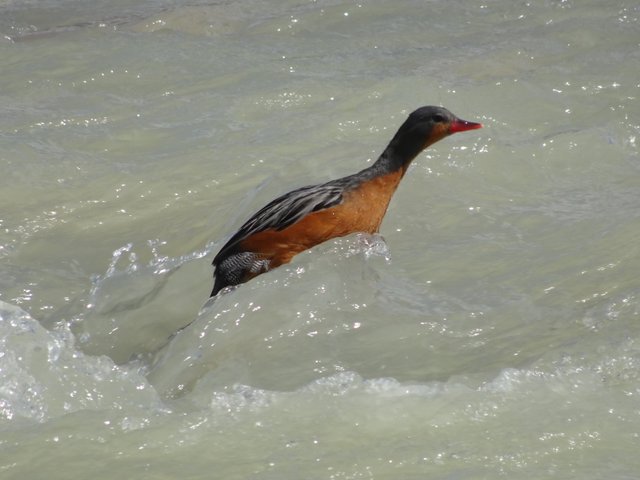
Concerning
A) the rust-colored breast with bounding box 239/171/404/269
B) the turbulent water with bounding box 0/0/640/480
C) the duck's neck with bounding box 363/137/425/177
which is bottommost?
the turbulent water with bounding box 0/0/640/480

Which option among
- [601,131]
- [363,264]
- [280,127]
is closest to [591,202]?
[601,131]

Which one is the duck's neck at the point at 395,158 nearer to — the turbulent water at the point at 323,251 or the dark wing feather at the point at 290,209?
the dark wing feather at the point at 290,209

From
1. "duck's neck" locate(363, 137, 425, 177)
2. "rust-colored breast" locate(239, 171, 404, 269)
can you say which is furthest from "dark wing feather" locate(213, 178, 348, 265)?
"duck's neck" locate(363, 137, 425, 177)

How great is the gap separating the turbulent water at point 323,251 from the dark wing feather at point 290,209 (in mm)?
233

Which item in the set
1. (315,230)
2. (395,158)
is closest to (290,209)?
(315,230)

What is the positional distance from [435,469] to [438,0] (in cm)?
917

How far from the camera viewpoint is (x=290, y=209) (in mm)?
6500

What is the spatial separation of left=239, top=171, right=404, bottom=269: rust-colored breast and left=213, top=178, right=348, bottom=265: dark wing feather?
1.2 inches

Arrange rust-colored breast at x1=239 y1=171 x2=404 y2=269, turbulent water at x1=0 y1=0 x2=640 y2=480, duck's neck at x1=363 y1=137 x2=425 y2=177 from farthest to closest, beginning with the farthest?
duck's neck at x1=363 y1=137 x2=425 y2=177, rust-colored breast at x1=239 y1=171 x2=404 y2=269, turbulent water at x1=0 y1=0 x2=640 y2=480

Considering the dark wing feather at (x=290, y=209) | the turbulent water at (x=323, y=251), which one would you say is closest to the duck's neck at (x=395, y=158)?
the dark wing feather at (x=290, y=209)

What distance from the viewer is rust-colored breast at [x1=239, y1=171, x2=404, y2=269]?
→ 6441 millimetres

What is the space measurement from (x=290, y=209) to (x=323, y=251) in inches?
10.7

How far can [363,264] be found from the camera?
6660 mm

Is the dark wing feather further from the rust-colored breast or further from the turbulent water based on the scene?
the turbulent water
